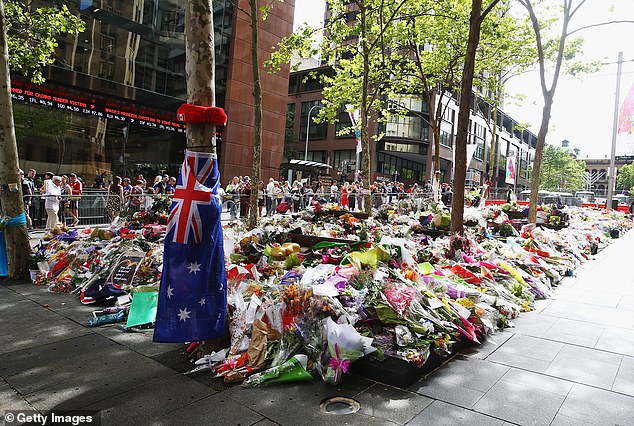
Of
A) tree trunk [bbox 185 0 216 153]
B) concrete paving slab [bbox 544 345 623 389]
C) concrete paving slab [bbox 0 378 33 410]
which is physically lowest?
concrete paving slab [bbox 0 378 33 410]

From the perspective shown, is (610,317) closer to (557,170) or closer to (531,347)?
(531,347)

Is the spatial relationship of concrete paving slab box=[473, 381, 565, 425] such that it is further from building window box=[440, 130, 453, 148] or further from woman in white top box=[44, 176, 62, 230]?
building window box=[440, 130, 453, 148]

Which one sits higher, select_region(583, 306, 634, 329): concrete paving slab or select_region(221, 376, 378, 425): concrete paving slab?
select_region(583, 306, 634, 329): concrete paving slab

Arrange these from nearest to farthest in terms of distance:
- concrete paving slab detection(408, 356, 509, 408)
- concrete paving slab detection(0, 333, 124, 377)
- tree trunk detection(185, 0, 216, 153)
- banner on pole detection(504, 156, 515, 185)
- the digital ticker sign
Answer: concrete paving slab detection(408, 356, 509, 408), concrete paving slab detection(0, 333, 124, 377), tree trunk detection(185, 0, 216, 153), the digital ticker sign, banner on pole detection(504, 156, 515, 185)

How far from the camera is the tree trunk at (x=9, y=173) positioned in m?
7.59

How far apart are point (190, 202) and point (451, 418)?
3.10m

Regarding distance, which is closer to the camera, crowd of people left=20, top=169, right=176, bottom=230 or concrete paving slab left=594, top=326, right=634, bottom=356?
concrete paving slab left=594, top=326, right=634, bottom=356

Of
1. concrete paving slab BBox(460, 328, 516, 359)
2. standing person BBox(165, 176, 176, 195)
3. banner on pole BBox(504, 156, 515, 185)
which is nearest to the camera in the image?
concrete paving slab BBox(460, 328, 516, 359)

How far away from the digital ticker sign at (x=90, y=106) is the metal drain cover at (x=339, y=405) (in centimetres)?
2149

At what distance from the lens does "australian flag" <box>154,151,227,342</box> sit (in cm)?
427

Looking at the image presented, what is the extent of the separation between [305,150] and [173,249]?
5090cm

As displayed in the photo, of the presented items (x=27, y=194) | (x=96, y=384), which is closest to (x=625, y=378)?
(x=96, y=384)

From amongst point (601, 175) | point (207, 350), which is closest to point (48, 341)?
point (207, 350)

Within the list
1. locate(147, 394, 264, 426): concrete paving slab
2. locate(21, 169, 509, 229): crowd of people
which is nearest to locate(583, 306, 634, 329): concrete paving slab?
locate(147, 394, 264, 426): concrete paving slab
